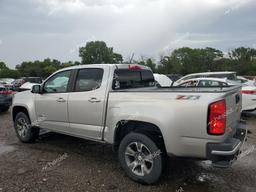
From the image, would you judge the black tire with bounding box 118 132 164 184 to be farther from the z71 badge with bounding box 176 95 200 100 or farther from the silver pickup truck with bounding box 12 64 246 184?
the z71 badge with bounding box 176 95 200 100

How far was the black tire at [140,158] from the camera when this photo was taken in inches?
169

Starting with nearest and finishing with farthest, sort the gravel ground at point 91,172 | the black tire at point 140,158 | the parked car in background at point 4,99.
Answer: the black tire at point 140,158 → the gravel ground at point 91,172 → the parked car in background at point 4,99

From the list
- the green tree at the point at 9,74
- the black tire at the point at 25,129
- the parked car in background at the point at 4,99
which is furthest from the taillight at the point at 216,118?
the green tree at the point at 9,74

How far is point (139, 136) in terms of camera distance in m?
4.44

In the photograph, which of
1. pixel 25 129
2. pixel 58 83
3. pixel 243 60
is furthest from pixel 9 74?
pixel 58 83

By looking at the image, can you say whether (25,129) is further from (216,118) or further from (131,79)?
(216,118)

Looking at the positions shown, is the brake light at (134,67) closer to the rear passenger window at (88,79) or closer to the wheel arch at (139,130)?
the rear passenger window at (88,79)

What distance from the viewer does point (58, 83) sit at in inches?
237

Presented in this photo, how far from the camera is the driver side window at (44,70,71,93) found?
582 cm

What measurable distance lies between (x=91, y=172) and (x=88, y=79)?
162 cm

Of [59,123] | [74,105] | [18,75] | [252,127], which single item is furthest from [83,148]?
[18,75]

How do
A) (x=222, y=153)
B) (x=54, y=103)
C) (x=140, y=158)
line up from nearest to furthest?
(x=222, y=153) → (x=140, y=158) → (x=54, y=103)

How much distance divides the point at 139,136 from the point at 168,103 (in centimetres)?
73

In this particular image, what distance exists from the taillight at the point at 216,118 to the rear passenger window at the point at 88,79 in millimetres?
2089
